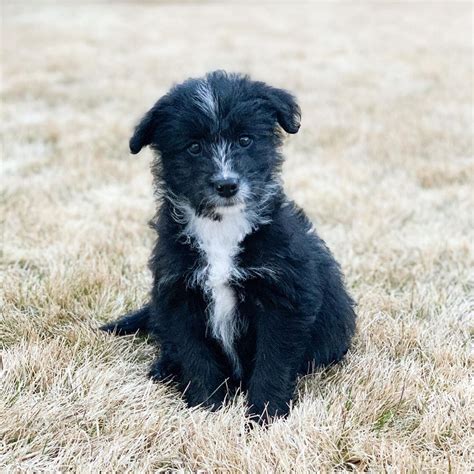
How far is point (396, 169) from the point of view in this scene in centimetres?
770

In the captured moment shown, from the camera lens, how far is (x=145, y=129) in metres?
3.40

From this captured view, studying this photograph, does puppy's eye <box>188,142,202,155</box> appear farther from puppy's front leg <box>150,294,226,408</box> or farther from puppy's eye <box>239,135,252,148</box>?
puppy's front leg <box>150,294,226,408</box>

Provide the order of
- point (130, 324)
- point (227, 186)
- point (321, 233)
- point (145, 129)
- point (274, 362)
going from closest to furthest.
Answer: point (227, 186), point (274, 362), point (145, 129), point (130, 324), point (321, 233)

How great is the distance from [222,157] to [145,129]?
49cm

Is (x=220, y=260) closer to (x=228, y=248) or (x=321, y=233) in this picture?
(x=228, y=248)

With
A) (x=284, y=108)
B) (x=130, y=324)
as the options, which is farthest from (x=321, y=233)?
(x=284, y=108)

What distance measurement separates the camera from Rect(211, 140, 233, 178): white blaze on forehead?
10.3 ft

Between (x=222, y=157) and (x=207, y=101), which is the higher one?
(x=207, y=101)

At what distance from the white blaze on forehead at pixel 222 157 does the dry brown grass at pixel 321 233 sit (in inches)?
45.0

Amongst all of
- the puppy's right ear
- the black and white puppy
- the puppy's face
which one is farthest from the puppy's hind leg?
the puppy's right ear

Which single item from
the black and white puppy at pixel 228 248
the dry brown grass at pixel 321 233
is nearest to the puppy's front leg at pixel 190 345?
the black and white puppy at pixel 228 248

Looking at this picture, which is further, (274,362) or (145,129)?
(145,129)

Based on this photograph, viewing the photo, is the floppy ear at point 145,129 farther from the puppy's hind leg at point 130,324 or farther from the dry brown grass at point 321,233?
the dry brown grass at point 321,233

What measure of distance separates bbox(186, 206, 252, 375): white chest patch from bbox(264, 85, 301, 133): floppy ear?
555mm
